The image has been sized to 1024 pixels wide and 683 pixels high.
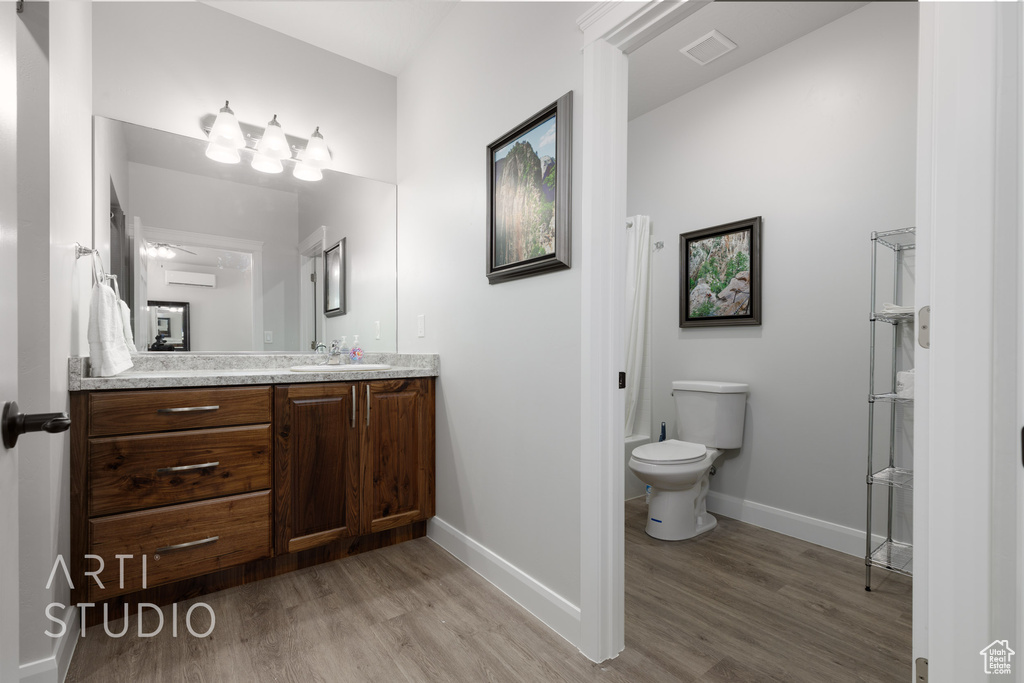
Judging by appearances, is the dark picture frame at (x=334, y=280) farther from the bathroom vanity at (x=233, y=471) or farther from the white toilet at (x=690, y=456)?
the white toilet at (x=690, y=456)

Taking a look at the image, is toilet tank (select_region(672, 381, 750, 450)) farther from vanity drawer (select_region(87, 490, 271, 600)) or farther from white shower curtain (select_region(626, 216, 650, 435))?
vanity drawer (select_region(87, 490, 271, 600))

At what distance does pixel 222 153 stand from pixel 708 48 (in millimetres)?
2560

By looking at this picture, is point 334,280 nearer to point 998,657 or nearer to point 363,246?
point 363,246

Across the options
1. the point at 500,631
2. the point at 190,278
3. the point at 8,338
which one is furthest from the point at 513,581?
the point at 190,278

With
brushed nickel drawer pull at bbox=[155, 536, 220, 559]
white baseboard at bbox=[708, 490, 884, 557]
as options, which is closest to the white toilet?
white baseboard at bbox=[708, 490, 884, 557]

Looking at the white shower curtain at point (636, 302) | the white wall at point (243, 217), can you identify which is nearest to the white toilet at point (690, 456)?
the white shower curtain at point (636, 302)

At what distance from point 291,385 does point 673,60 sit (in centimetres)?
260

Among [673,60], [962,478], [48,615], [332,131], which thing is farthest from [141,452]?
[673,60]

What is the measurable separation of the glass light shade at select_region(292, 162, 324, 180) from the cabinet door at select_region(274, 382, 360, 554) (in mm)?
1230

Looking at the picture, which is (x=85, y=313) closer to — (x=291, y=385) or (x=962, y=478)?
(x=291, y=385)

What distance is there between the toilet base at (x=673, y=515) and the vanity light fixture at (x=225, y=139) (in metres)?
2.73

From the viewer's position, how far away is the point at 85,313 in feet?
5.54

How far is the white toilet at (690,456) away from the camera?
2336mm

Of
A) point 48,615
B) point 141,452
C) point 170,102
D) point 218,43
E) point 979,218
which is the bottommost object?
point 48,615
